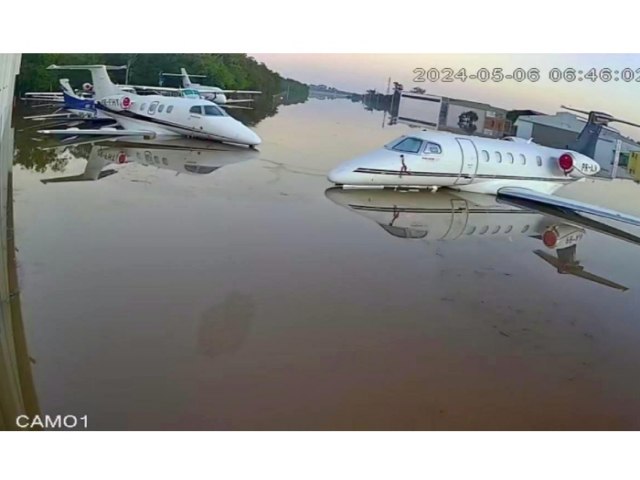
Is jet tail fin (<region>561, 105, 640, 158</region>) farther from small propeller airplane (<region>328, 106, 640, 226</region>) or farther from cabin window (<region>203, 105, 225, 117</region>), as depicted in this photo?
cabin window (<region>203, 105, 225, 117</region>)

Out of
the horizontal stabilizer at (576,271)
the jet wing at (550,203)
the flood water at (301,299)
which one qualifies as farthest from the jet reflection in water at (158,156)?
the horizontal stabilizer at (576,271)

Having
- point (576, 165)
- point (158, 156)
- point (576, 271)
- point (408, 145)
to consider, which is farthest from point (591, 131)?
point (158, 156)

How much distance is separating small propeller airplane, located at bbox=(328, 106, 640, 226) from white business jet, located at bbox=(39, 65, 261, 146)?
0.58 metres

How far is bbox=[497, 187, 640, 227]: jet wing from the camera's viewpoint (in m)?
2.72

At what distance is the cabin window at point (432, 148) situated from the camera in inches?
114

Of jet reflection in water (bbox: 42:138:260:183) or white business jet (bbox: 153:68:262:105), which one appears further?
jet reflection in water (bbox: 42:138:260:183)

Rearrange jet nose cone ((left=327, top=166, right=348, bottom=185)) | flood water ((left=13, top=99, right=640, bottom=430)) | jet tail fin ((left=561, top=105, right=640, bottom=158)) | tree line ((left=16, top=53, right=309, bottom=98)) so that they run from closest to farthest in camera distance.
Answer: flood water ((left=13, top=99, right=640, bottom=430)), tree line ((left=16, top=53, right=309, bottom=98)), jet tail fin ((left=561, top=105, right=640, bottom=158)), jet nose cone ((left=327, top=166, right=348, bottom=185))

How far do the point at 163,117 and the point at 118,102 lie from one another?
0.90ft

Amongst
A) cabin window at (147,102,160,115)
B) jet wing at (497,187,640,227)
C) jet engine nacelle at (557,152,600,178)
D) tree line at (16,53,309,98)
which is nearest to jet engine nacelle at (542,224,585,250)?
jet wing at (497,187,640,227)

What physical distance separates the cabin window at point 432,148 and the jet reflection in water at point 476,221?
0.24 meters

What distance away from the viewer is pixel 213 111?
2861mm

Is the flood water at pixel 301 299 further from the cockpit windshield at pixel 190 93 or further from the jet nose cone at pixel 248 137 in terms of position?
the cockpit windshield at pixel 190 93

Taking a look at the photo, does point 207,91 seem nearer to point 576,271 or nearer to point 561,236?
point 561,236
